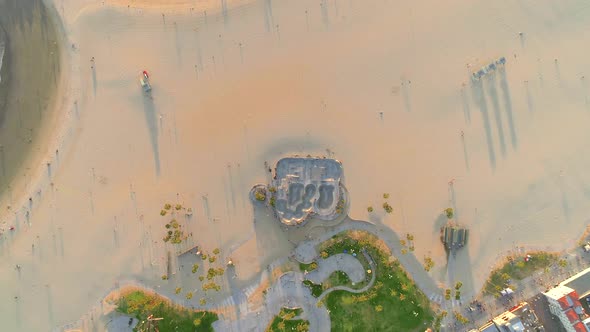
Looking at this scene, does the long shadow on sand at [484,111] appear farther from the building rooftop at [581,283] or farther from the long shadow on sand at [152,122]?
the long shadow on sand at [152,122]

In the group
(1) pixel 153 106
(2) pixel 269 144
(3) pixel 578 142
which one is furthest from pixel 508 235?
(1) pixel 153 106

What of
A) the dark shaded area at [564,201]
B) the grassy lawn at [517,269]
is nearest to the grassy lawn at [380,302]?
the grassy lawn at [517,269]

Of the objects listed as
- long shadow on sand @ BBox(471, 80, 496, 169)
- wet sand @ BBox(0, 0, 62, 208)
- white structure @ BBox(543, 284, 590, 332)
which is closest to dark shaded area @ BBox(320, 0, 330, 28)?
long shadow on sand @ BBox(471, 80, 496, 169)

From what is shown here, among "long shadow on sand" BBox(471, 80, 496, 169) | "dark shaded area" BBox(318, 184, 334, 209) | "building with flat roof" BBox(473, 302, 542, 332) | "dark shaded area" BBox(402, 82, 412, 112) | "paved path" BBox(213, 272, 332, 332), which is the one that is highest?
"dark shaded area" BBox(402, 82, 412, 112)

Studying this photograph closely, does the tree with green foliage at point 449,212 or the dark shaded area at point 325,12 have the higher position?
the dark shaded area at point 325,12

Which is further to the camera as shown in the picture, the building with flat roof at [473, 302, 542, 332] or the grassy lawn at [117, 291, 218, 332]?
the grassy lawn at [117, 291, 218, 332]

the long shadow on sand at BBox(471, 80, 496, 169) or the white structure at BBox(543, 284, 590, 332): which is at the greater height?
the long shadow on sand at BBox(471, 80, 496, 169)

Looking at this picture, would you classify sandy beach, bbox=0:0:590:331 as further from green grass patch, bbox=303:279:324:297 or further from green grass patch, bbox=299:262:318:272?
green grass patch, bbox=303:279:324:297
